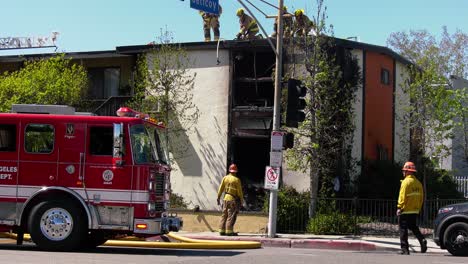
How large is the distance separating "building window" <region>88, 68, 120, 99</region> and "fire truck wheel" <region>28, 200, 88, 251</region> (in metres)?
13.6

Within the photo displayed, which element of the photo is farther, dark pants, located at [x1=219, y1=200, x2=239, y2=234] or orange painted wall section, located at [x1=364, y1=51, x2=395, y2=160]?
orange painted wall section, located at [x1=364, y1=51, x2=395, y2=160]

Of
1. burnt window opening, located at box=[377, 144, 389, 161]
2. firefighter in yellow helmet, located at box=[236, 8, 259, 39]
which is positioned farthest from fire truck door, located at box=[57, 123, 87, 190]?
burnt window opening, located at box=[377, 144, 389, 161]

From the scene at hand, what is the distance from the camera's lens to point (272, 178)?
691 inches

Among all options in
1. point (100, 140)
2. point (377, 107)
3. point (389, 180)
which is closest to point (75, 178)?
point (100, 140)

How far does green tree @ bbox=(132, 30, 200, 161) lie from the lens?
21.8 meters

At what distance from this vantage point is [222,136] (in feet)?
73.0

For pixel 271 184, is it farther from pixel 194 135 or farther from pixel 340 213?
pixel 194 135

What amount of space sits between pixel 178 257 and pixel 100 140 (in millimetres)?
2808

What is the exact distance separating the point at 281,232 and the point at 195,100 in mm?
5753

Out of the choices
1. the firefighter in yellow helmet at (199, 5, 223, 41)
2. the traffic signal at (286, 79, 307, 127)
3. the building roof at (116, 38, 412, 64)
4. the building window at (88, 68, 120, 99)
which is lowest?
the traffic signal at (286, 79, 307, 127)

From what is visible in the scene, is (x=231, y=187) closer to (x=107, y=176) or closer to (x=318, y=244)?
(x=318, y=244)

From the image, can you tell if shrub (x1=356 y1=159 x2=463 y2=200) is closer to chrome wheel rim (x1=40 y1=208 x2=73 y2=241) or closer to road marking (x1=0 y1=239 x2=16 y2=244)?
road marking (x1=0 y1=239 x2=16 y2=244)

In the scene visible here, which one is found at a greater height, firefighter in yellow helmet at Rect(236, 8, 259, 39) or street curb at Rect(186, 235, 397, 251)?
firefighter in yellow helmet at Rect(236, 8, 259, 39)

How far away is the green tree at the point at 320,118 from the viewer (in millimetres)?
19375
